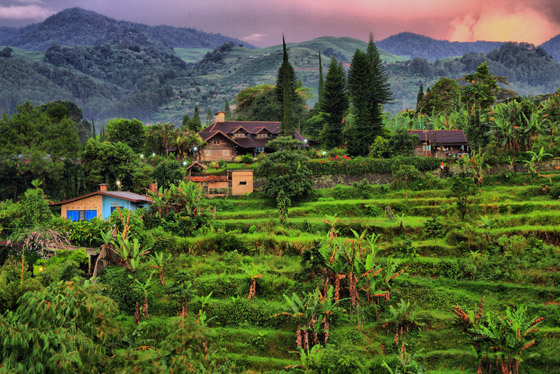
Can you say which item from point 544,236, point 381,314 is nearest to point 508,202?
point 544,236

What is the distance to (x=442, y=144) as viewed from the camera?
44.6m

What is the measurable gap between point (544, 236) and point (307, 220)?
12.8 metres

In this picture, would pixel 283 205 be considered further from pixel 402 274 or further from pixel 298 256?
pixel 402 274

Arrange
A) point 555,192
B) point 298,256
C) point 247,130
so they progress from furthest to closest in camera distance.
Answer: point 247,130 → point 555,192 → point 298,256

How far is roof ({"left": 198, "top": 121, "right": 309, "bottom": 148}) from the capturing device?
53.6 m

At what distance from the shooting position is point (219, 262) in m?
23.8

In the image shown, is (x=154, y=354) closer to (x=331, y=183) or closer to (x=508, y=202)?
(x=508, y=202)

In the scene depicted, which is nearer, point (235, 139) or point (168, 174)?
point (168, 174)

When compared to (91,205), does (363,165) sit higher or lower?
higher

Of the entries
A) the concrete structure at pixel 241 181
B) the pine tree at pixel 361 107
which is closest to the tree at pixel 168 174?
the concrete structure at pixel 241 181

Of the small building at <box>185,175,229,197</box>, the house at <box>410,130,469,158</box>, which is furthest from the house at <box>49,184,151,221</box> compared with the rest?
the house at <box>410,130,469,158</box>

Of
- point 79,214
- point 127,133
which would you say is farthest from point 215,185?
point 127,133

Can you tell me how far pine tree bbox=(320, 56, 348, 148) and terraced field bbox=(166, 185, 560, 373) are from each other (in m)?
21.1

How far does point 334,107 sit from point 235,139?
12300 millimetres
